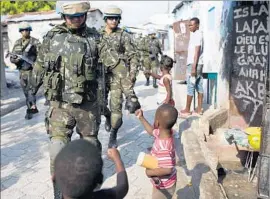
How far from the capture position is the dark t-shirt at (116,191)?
5.76 ft

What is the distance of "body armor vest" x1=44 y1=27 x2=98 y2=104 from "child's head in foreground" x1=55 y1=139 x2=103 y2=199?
174 cm

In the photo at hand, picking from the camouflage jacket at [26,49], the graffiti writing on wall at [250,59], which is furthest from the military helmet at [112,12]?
the camouflage jacket at [26,49]

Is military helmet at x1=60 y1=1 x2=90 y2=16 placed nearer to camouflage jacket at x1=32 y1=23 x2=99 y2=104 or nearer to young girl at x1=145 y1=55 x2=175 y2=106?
camouflage jacket at x1=32 y1=23 x2=99 y2=104

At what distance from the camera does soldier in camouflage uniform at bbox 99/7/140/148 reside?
Answer: 14.7ft

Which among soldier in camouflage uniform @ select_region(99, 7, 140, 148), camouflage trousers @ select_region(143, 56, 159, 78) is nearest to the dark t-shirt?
soldier in camouflage uniform @ select_region(99, 7, 140, 148)

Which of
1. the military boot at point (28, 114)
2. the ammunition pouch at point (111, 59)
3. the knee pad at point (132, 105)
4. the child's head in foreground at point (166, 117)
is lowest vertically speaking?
the military boot at point (28, 114)

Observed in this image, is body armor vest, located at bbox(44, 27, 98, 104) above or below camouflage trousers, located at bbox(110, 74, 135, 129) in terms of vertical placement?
above

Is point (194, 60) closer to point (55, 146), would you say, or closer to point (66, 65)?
point (66, 65)

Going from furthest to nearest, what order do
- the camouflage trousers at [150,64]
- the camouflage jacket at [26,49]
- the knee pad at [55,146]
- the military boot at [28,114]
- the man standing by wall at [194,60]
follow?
the camouflage trousers at [150,64] < the military boot at [28,114] < the camouflage jacket at [26,49] < the man standing by wall at [194,60] < the knee pad at [55,146]

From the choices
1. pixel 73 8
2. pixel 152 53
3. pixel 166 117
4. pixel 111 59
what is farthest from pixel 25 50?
pixel 152 53

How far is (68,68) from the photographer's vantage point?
331cm

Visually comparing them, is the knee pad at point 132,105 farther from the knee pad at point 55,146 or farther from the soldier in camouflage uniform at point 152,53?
the soldier in camouflage uniform at point 152,53

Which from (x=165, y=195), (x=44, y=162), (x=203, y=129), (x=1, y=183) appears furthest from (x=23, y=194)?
(x=203, y=129)

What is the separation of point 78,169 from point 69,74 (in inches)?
75.0
